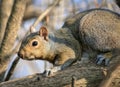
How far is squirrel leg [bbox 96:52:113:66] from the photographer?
315 cm

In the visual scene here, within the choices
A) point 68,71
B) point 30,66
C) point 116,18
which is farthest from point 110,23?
point 30,66

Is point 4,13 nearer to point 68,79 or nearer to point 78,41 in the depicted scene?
point 78,41

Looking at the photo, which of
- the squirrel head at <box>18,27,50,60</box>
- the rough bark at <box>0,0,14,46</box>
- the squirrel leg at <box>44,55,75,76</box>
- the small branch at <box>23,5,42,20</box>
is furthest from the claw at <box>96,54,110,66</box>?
the small branch at <box>23,5,42,20</box>

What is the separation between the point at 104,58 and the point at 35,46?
710 millimetres

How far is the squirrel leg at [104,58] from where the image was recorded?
10.4 feet

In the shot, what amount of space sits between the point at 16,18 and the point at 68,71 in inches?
27.7

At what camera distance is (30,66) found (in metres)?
5.16

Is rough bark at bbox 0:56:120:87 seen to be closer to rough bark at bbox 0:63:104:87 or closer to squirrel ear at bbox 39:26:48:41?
rough bark at bbox 0:63:104:87

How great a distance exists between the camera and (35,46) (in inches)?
140

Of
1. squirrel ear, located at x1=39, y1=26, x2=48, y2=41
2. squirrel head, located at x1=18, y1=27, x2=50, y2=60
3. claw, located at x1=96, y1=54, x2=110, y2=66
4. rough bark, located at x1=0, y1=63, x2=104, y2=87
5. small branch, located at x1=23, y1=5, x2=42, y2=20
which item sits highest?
small branch, located at x1=23, y1=5, x2=42, y2=20

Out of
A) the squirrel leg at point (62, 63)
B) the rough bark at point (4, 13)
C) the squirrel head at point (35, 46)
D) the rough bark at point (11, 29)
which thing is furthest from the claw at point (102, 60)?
the rough bark at point (4, 13)

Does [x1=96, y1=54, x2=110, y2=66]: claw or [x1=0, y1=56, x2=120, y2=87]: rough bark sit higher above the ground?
[x1=96, y1=54, x2=110, y2=66]: claw

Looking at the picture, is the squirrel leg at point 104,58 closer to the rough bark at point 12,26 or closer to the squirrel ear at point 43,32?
the squirrel ear at point 43,32

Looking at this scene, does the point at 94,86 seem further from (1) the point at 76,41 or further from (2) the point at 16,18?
(2) the point at 16,18
